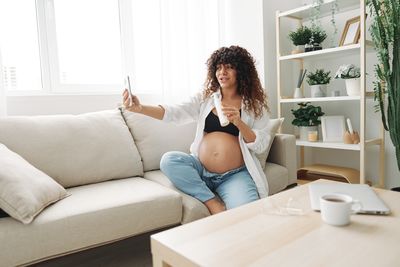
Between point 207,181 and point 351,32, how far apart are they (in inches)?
61.3

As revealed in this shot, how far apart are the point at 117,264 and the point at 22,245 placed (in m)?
0.56

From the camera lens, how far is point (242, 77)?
68.0 inches

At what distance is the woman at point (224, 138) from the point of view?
1.45 metres

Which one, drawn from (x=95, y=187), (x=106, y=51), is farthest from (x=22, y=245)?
(x=106, y=51)

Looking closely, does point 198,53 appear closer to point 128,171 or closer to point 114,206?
point 128,171

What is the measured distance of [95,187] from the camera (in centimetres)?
153

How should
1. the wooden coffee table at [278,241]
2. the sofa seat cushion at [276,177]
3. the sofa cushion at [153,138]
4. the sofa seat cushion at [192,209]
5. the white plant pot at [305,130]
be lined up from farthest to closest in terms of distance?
the white plant pot at [305,130] < the sofa cushion at [153,138] < the sofa seat cushion at [276,177] < the sofa seat cushion at [192,209] < the wooden coffee table at [278,241]

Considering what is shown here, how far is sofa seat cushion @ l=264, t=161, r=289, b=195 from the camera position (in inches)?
68.2

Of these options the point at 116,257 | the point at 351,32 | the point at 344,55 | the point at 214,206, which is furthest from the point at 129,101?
the point at 344,55

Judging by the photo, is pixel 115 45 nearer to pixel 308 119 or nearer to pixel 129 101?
pixel 129 101

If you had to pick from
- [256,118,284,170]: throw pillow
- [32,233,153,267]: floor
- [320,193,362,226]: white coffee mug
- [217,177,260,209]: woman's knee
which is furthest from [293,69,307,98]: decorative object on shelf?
[320,193,362,226]: white coffee mug

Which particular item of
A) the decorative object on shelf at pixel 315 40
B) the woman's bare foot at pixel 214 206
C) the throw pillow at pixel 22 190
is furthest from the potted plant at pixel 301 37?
the throw pillow at pixel 22 190

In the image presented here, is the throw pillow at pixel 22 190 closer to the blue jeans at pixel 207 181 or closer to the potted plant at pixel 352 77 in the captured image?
the blue jeans at pixel 207 181

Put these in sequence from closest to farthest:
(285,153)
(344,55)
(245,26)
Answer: (285,153), (344,55), (245,26)
